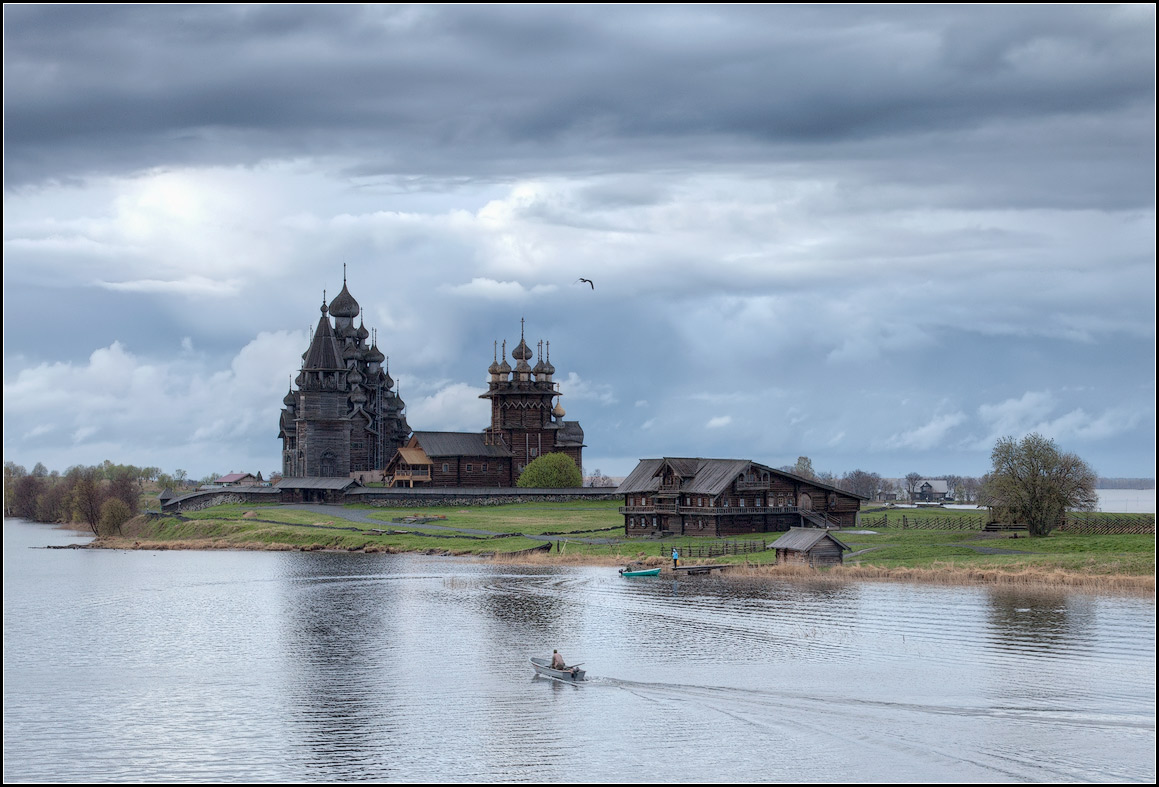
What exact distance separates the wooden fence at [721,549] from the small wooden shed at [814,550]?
6176 millimetres

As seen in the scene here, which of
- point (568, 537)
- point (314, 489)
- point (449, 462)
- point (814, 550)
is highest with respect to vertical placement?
point (449, 462)

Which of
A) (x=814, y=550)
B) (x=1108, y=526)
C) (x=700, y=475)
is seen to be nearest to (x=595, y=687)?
(x=814, y=550)

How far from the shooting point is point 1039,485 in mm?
80062

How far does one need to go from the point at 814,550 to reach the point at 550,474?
71391 millimetres

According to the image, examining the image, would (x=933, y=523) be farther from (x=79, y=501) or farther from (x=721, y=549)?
(x=79, y=501)

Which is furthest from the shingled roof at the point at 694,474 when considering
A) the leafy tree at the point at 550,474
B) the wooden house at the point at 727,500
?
the leafy tree at the point at 550,474

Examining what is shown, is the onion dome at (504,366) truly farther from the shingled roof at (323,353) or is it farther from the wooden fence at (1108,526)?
the wooden fence at (1108,526)

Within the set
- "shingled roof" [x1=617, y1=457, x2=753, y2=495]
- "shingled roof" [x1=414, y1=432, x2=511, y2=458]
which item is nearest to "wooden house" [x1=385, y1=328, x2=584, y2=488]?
"shingled roof" [x1=414, y1=432, x2=511, y2=458]

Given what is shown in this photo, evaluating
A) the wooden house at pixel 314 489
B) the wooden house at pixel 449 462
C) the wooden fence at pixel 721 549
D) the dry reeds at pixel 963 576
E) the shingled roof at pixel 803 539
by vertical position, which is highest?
the wooden house at pixel 449 462

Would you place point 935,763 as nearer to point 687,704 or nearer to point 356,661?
point 687,704

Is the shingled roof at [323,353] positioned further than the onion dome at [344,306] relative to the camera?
No

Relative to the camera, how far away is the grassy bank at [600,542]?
6888cm

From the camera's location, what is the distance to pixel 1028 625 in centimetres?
5353

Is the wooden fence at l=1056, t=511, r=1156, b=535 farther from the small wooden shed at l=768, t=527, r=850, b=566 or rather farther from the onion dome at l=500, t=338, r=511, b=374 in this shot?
the onion dome at l=500, t=338, r=511, b=374
